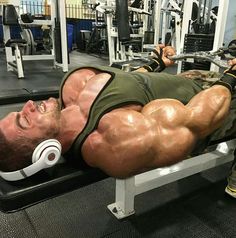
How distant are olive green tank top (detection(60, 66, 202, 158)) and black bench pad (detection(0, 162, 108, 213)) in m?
0.07

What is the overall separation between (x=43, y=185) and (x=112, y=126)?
10.9 inches

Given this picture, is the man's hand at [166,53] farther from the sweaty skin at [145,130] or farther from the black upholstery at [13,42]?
the black upholstery at [13,42]

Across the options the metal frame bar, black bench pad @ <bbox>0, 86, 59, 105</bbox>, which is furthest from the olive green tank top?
black bench pad @ <bbox>0, 86, 59, 105</bbox>

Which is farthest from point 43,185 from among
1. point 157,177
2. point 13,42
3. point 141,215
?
point 13,42

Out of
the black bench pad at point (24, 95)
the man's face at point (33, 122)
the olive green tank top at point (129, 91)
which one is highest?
the olive green tank top at point (129, 91)

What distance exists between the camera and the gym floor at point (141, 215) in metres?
1.29

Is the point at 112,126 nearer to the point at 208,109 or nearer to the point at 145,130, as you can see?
the point at 145,130

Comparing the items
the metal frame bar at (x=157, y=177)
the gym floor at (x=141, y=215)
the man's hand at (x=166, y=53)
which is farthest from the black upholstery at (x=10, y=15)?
the metal frame bar at (x=157, y=177)

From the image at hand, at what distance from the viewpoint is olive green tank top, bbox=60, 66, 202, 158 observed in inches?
36.0

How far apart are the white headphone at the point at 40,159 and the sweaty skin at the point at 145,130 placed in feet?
0.37

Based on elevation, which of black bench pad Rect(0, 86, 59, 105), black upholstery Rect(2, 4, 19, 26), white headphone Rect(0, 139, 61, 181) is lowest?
black bench pad Rect(0, 86, 59, 105)

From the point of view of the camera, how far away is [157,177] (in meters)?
1.23

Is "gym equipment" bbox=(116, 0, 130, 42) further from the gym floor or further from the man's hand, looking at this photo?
the gym floor

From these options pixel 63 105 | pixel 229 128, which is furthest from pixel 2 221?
pixel 229 128
